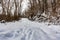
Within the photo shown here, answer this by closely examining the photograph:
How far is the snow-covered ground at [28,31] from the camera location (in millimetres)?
1559

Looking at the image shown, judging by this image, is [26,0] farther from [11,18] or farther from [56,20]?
[56,20]

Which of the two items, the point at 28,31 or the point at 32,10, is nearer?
the point at 28,31

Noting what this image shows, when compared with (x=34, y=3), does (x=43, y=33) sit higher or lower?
lower

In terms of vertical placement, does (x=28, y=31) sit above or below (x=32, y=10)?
below

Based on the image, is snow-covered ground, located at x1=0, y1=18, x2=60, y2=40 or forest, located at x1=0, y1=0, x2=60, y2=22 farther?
forest, located at x1=0, y1=0, x2=60, y2=22

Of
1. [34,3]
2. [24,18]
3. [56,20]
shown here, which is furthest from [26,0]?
[56,20]

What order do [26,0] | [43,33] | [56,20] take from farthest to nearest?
[26,0], [56,20], [43,33]

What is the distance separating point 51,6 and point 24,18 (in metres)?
0.44

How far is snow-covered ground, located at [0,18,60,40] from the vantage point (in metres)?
1.56

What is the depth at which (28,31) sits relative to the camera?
1.65 metres

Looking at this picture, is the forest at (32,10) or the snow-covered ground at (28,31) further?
the forest at (32,10)

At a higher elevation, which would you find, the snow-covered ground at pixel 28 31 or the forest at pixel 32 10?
the forest at pixel 32 10

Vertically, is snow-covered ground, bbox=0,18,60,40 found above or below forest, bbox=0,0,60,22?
below

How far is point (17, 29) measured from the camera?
66.8 inches
